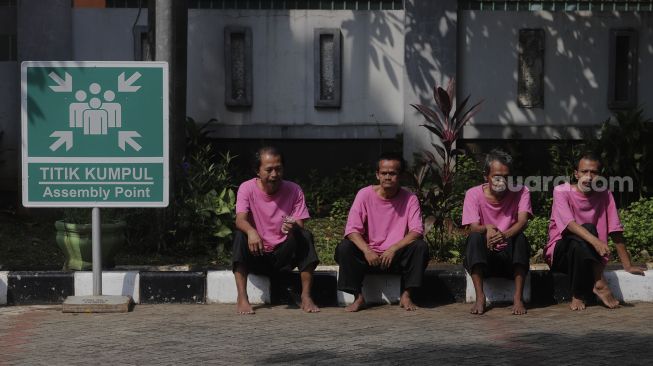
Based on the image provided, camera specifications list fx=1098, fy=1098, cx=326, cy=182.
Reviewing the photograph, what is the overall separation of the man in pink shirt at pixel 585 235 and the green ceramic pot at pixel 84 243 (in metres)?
3.39

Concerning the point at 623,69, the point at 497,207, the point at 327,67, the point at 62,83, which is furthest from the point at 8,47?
the point at 623,69

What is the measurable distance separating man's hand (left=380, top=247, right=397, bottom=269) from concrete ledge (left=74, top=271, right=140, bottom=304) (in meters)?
1.86

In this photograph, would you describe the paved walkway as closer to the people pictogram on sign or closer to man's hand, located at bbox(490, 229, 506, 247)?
man's hand, located at bbox(490, 229, 506, 247)

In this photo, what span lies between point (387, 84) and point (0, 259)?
4.97 meters

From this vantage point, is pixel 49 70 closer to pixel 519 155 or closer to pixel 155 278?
pixel 155 278

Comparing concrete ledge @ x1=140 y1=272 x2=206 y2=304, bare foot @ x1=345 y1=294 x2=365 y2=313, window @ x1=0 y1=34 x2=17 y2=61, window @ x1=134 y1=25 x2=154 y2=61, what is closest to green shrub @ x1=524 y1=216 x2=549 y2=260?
bare foot @ x1=345 y1=294 x2=365 y2=313

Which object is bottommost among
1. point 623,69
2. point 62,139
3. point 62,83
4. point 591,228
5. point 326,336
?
point 326,336

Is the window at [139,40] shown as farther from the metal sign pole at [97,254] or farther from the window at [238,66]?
the metal sign pole at [97,254]

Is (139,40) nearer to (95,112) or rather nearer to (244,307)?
(95,112)

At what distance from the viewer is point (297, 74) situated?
42.2ft

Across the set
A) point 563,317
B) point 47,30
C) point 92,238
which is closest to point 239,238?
point 92,238

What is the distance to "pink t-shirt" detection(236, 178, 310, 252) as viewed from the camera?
8.20 m

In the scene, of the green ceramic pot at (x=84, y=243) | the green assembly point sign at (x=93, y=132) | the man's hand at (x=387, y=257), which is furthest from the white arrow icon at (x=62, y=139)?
the man's hand at (x=387, y=257)

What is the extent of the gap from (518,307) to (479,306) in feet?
0.93
